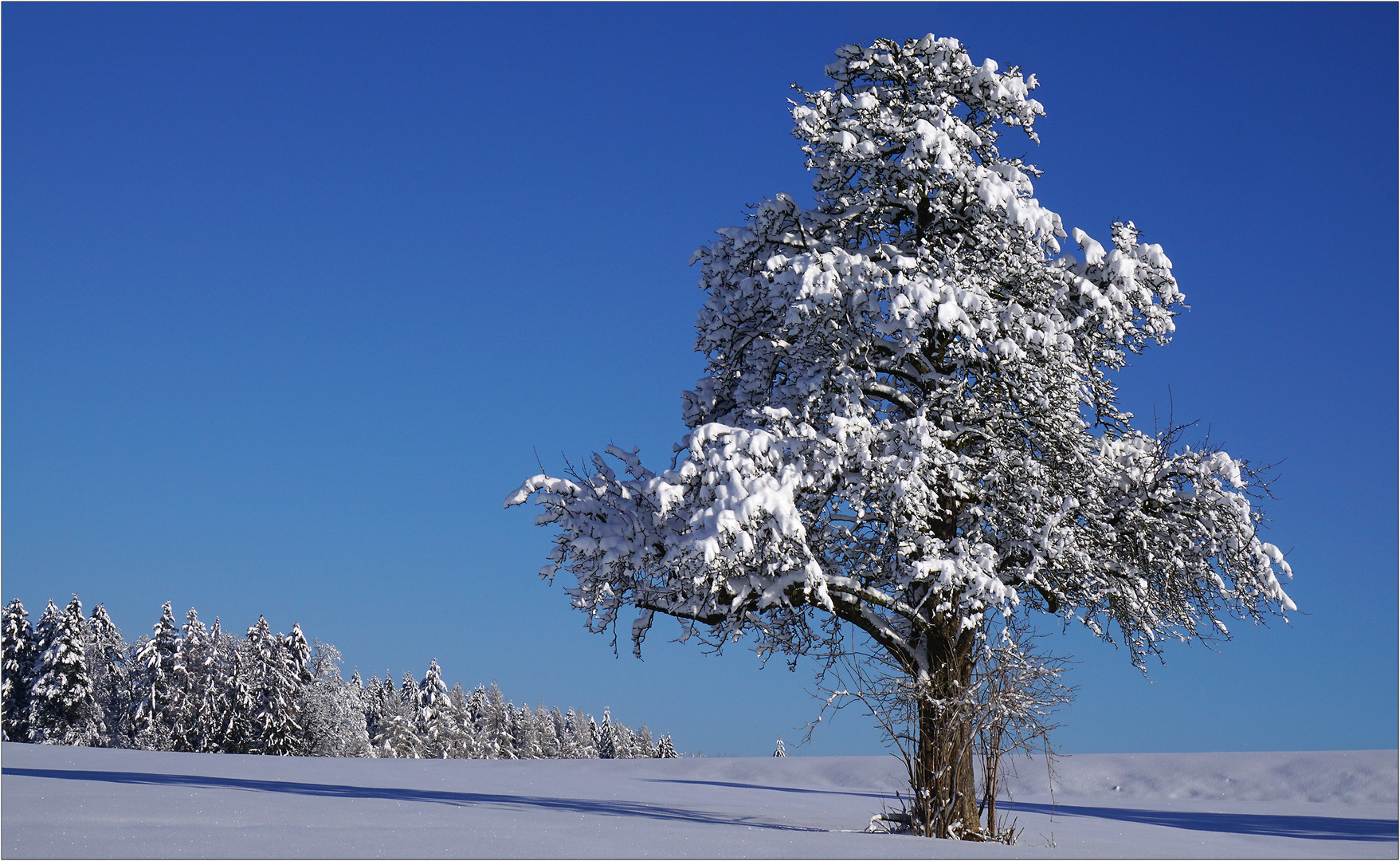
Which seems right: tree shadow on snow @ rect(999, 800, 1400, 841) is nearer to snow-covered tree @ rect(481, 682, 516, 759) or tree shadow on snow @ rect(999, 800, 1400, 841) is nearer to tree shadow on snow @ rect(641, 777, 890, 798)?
tree shadow on snow @ rect(641, 777, 890, 798)

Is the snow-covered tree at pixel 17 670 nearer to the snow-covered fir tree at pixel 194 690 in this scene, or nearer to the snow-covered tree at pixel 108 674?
the snow-covered tree at pixel 108 674

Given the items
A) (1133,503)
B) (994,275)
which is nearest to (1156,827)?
(1133,503)

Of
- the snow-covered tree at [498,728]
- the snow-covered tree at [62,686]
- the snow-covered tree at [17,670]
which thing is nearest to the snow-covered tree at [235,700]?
the snow-covered tree at [62,686]

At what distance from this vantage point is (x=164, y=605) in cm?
4947

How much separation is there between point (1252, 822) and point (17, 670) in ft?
174

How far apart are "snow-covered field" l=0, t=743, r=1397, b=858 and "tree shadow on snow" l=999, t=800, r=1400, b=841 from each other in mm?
65

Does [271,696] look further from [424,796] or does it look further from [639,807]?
[639,807]

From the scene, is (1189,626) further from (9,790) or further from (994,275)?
(9,790)

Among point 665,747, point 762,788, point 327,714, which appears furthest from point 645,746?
point 762,788

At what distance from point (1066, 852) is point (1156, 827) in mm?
6378

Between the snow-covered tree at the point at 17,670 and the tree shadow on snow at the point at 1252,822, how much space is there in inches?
1880

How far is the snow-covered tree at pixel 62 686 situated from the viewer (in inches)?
1850

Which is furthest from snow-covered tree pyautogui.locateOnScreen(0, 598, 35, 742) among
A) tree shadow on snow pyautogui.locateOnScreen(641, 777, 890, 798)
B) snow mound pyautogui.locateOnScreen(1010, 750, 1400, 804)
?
snow mound pyautogui.locateOnScreen(1010, 750, 1400, 804)

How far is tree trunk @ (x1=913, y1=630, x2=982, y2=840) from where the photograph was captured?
11.4m
